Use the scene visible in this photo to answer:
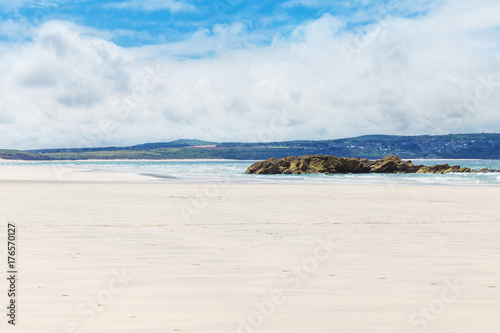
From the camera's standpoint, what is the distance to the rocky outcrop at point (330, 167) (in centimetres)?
6147

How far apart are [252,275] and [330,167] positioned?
5713 cm

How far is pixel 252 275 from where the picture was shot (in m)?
6.59

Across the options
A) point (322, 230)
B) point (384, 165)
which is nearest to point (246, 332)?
point (322, 230)

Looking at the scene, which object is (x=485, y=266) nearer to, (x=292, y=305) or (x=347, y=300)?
(x=347, y=300)

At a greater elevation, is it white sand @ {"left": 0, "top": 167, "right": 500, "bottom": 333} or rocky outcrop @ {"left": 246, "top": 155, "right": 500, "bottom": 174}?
rocky outcrop @ {"left": 246, "top": 155, "right": 500, "bottom": 174}

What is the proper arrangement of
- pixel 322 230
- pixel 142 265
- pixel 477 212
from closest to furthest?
pixel 142 265
pixel 322 230
pixel 477 212

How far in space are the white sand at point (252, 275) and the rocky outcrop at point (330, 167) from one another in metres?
48.2

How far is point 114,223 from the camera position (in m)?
12.0

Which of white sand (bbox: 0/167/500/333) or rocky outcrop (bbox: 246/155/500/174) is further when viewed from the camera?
rocky outcrop (bbox: 246/155/500/174)

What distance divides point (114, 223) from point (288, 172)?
49.8 meters

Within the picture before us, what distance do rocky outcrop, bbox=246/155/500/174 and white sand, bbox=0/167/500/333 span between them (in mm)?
48230

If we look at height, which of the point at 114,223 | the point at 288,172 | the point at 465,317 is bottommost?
the point at 465,317

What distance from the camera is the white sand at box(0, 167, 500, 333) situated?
184 inches

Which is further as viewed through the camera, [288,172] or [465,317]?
[288,172]
